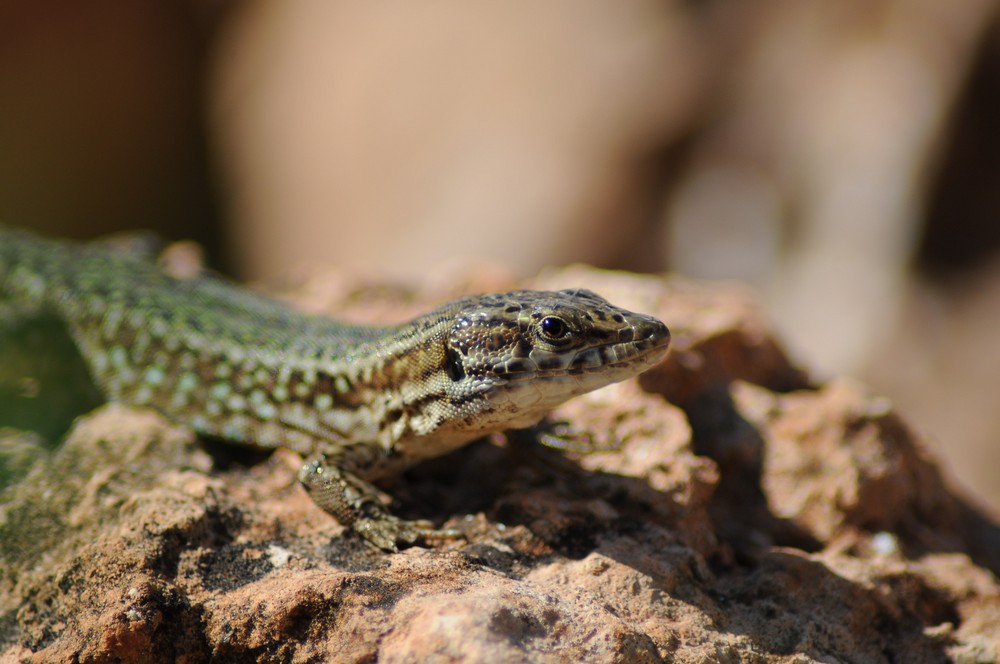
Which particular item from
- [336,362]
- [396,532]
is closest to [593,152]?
[336,362]

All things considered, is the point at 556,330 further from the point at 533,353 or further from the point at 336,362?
the point at 336,362

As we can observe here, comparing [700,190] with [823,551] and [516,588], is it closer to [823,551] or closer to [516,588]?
[823,551]

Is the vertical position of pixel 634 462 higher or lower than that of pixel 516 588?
higher

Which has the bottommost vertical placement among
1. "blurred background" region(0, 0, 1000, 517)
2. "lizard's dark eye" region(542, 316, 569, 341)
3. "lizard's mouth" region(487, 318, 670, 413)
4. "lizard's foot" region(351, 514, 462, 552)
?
"lizard's foot" region(351, 514, 462, 552)

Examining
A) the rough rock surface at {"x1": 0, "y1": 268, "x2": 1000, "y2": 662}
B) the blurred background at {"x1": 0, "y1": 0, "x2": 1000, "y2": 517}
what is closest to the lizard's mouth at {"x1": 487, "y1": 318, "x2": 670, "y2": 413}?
the rough rock surface at {"x1": 0, "y1": 268, "x2": 1000, "y2": 662}

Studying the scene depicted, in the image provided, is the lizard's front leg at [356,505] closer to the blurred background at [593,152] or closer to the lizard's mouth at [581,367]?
the lizard's mouth at [581,367]

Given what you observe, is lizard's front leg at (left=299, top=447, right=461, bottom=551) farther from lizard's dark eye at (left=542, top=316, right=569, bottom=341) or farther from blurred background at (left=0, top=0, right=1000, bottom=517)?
blurred background at (left=0, top=0, right=1000, bottom=517)

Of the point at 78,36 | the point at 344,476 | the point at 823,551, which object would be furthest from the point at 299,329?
the point at 78,36

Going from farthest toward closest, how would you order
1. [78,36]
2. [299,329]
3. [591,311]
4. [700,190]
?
[78,36] → [700,190] → [299,329] → [591,311]
